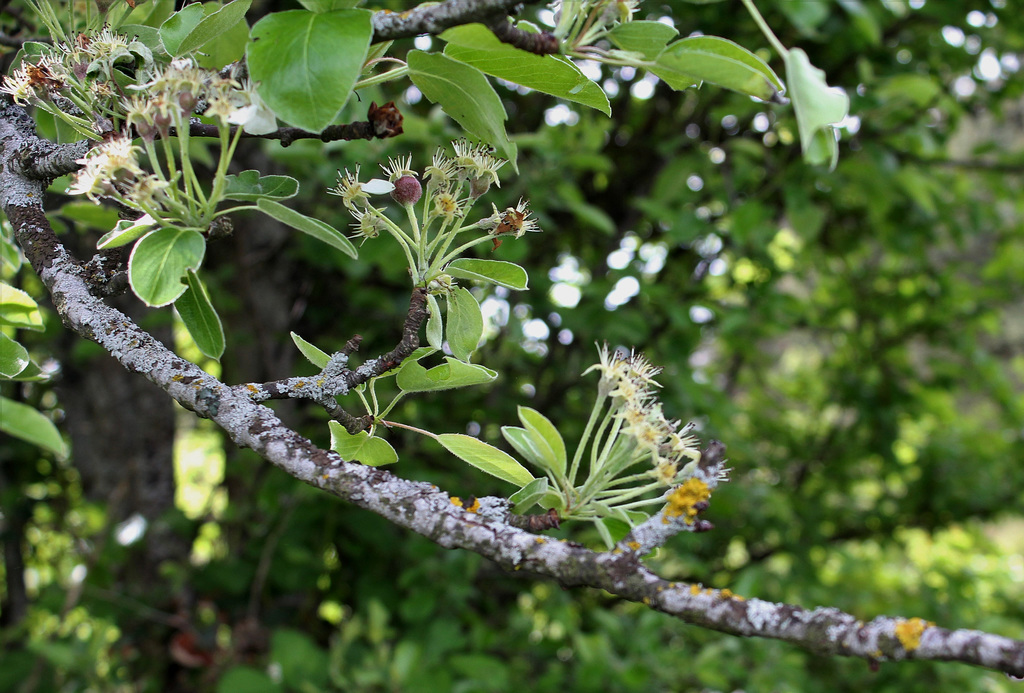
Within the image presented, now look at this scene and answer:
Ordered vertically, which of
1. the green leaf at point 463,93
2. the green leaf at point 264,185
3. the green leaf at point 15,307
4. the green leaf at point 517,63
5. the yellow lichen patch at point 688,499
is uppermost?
the green leaf at point 517,63

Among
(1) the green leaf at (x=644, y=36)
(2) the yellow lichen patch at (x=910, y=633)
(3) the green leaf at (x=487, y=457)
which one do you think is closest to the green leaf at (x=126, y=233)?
(3) the green leaf at (x=487, y=457)

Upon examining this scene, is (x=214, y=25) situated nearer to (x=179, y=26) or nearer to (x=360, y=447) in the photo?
(x=179, y=26)

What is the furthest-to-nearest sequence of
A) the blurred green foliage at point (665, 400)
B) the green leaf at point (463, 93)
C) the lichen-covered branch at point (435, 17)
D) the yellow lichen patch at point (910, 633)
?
the blurred green foliage at point (665, 400)
the green leaf at point (463, 93)
the lichen-covered branch at point (435, 17)
the yellow lichen patch at point (910, 633)

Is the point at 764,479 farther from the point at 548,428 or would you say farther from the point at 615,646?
the point at 548,428

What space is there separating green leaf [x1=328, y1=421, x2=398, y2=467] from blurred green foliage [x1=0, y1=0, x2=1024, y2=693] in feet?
3.39

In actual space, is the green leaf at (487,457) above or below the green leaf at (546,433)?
below

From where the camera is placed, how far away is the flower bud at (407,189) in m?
0.80

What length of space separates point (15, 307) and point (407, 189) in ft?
1.43

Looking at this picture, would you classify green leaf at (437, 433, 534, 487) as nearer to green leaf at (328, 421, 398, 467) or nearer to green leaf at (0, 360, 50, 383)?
green leaf at (328, 421, 398, 467)

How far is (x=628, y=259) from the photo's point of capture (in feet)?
8.45

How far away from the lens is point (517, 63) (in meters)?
0.74

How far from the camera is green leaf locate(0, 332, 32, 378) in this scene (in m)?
0.77

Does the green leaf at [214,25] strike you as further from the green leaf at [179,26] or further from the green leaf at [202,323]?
the green leaf at [202,323]

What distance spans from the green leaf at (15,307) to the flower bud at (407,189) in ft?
1.31
